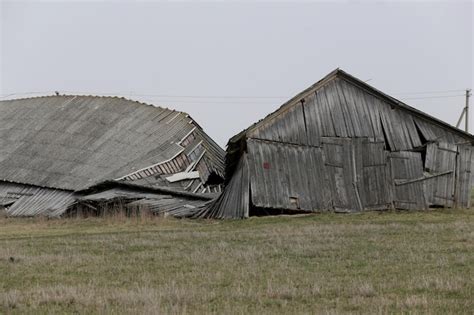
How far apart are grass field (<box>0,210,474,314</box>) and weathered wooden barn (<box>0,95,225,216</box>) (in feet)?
45.2

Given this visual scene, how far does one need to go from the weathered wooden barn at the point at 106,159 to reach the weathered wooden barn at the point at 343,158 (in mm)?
4076

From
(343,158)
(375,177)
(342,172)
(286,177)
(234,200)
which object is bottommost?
(234,200)

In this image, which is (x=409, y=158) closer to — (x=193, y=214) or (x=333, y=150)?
(x=333, y=150)

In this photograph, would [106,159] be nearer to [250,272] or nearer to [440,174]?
[440,174]

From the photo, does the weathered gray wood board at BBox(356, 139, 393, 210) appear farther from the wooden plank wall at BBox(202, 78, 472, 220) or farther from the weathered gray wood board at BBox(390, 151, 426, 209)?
the weathered gray wood board at BBox(390, 151, 426, 209)

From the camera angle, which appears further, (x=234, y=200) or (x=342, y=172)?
(x=342, y=172)

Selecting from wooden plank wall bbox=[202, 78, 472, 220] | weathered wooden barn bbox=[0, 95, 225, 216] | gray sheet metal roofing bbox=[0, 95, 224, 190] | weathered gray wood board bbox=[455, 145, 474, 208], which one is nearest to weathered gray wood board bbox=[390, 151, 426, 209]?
wooden plank wall bbox=[202, 78, 472, 220]

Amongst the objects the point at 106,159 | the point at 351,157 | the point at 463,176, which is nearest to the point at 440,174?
the point at 463,176

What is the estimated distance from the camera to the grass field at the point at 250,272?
1060 cm

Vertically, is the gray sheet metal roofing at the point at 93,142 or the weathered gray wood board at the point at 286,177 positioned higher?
the gray sheet metal roofing at the point at 93,142

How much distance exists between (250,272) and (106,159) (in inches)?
1209

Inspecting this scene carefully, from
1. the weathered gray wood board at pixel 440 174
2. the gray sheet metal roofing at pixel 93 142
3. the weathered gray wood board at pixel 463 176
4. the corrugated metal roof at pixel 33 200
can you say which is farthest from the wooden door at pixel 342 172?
the corrugated metal roof at pixel 33 200

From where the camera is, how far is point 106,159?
43.3 metres

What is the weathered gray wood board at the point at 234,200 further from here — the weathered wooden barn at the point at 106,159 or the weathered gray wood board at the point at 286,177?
the weathered wooden barn at the point at 106,159
